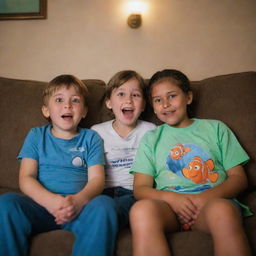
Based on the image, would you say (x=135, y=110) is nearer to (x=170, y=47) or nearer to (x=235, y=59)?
(x=170, y=47)

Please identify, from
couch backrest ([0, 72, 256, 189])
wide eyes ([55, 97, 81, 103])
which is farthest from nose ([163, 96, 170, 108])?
wide eyes ([55, 97, 81, 103])

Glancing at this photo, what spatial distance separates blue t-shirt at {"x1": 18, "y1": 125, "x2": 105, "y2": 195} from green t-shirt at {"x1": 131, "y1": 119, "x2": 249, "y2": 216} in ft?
0.84

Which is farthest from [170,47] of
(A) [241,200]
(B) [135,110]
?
(A) [241,200]

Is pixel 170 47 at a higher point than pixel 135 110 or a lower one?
higher

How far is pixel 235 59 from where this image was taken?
2.37m

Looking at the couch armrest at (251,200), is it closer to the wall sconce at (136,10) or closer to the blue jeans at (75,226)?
the blue jeans at (75,226)

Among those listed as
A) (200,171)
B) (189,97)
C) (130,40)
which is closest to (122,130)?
(189,97)

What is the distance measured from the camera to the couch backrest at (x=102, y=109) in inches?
59.0

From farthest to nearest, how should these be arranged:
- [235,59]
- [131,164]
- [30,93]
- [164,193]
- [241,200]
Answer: [235,59]
[30,93]
[131,164]
[241,200]
[164,193]

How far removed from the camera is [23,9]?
2.44 meters

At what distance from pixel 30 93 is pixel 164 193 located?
106 cm

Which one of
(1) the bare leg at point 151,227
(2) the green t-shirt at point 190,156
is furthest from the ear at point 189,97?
(1) the bare leg at point 151,227

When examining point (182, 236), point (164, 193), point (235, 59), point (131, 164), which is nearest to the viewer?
point (182, 236)

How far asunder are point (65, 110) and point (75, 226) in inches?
24.4
